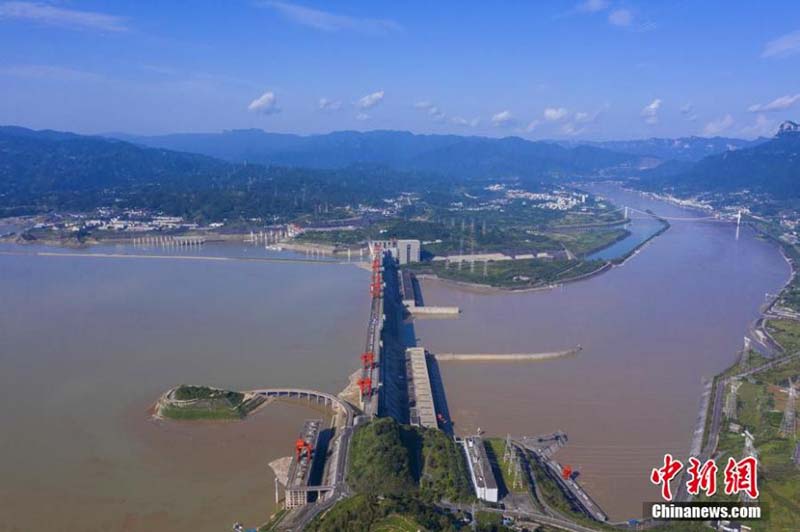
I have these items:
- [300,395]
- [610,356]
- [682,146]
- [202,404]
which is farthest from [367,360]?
[682,146]

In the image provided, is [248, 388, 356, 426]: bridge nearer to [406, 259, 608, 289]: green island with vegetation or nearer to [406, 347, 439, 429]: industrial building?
[406, 347, 439, 429]: industrial building

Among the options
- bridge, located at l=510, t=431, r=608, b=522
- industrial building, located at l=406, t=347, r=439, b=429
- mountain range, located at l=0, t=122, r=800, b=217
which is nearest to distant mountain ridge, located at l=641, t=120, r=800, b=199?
mountain range, located at l=0, t=122, r=800, b=217

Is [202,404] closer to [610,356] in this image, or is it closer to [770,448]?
[610,356]

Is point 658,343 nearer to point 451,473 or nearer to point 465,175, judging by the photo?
point 451,473

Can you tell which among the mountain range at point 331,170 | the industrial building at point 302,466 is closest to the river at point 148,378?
the industrial building at point 302,466

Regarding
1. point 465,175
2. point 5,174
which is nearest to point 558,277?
point 5,174

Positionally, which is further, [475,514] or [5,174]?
[5,174]

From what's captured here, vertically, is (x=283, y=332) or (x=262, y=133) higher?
(x=262, y=133)
